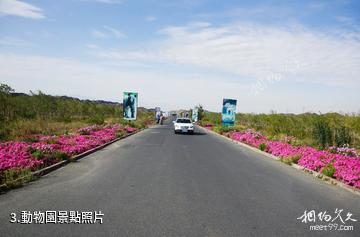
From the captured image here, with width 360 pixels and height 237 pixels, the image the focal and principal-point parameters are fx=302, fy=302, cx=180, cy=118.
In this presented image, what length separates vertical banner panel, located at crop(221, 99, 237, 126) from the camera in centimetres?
3566

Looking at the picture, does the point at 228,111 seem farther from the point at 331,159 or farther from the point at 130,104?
the point at 331,159

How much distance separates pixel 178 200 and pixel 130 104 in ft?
106

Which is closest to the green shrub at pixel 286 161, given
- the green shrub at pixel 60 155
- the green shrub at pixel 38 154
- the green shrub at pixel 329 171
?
the green shrub at pixel 329 171

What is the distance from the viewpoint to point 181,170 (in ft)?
33.8

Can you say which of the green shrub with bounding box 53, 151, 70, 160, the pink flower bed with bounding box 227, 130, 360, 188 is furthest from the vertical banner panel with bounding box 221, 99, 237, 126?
the green shrub with bounding box 53, 151, 70, 160

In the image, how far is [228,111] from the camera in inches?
1412

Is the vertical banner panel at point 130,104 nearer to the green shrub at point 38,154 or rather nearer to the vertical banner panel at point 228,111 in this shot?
the vertical banner panel at point 228,111

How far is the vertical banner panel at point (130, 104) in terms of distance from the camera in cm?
3806

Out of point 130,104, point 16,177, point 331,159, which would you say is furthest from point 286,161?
point 130,104

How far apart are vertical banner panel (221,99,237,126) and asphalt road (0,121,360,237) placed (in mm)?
24992

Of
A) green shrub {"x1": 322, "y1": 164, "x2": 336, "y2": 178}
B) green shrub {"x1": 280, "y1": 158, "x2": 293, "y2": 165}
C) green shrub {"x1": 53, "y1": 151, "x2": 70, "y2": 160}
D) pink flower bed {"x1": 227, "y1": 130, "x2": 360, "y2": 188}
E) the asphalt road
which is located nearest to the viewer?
the asphalt road

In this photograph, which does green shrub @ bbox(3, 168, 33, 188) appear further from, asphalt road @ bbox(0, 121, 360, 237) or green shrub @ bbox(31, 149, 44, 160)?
green shrub @ bbox(31, 149, 44, 160)

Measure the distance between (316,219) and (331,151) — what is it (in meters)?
9.18

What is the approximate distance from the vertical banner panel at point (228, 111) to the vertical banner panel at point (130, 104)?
11.1 meters
